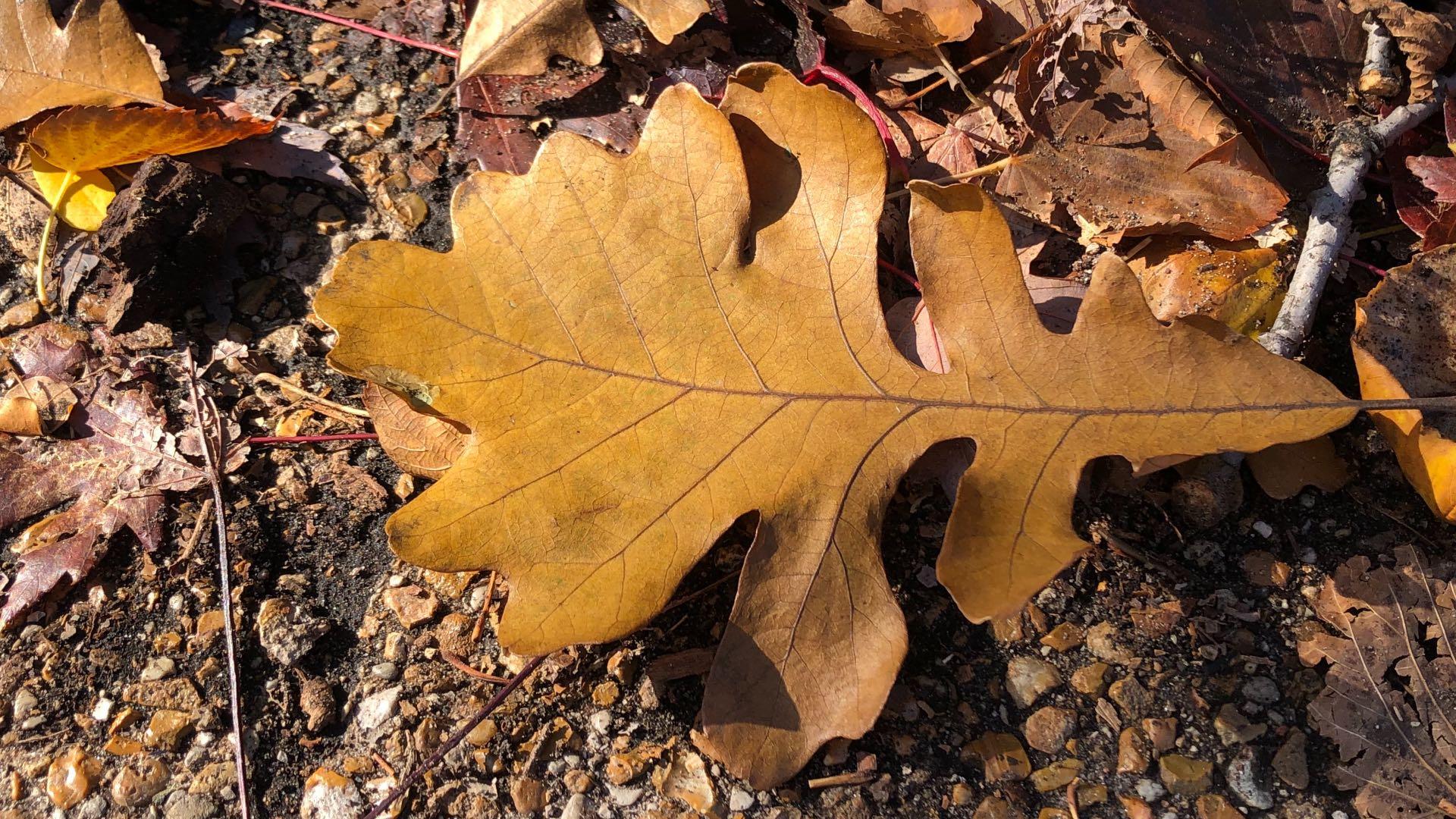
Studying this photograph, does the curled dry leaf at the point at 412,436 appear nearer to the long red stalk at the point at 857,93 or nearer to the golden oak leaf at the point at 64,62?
the golden oak leaf at the point at 64,62

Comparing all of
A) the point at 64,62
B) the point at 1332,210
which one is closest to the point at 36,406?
the point at 64,62

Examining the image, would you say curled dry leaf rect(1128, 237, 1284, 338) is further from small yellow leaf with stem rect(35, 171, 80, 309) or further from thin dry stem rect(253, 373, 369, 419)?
small yellow leaf with stem rect(35, 171, 80, 309)

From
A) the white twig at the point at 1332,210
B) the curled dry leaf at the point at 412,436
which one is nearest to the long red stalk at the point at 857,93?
the white twig at the point at 1332,210

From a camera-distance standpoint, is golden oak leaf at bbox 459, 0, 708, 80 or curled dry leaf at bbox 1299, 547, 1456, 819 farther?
golden oak leaf at bbox 459, 0, 708, 80

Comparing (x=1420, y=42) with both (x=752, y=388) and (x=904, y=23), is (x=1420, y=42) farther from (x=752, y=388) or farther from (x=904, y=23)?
(x=752, y=388)

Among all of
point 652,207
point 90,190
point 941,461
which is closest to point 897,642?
point 941,461

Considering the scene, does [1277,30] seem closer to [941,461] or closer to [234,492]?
[941,461]

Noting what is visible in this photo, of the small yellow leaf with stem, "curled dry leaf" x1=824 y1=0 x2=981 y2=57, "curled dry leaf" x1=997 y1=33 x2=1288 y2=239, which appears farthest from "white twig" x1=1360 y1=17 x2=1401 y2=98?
the small yellow leaf with stem
